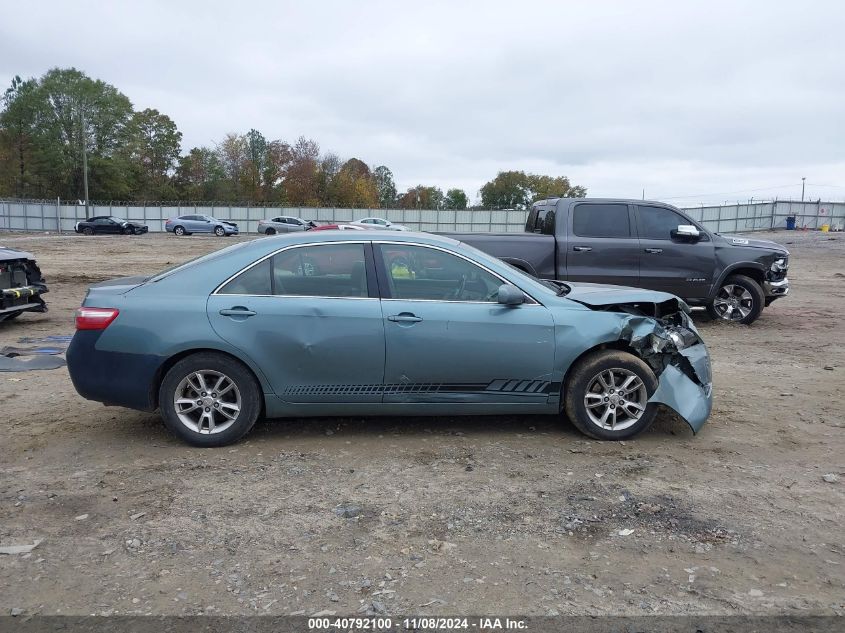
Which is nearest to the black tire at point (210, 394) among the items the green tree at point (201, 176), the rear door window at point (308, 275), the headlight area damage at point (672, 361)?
the rear door window at point (308, 275)

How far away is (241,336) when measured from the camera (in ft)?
16.2

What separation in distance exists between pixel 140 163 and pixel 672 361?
8287 centimetres

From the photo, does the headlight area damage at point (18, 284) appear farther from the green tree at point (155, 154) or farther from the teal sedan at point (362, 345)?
the green tree at point (155, 154)

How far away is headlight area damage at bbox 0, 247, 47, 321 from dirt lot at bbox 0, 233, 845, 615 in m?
4.01

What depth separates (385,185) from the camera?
11494cm

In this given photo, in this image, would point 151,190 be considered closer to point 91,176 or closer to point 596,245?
point 91,176

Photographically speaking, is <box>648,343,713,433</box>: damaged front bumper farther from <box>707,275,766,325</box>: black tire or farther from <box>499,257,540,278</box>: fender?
<box>707,275,766,325</box>: black tire

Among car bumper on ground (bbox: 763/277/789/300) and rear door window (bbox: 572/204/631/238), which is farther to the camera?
car bumper on ground (bbox: 763/277/789/300)

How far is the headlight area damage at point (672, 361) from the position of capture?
516cm

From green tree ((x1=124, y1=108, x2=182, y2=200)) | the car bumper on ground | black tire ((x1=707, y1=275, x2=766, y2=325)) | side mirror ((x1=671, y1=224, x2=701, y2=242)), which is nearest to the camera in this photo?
side mirror ((x1=671, y1=224, x2=701, y2=242))

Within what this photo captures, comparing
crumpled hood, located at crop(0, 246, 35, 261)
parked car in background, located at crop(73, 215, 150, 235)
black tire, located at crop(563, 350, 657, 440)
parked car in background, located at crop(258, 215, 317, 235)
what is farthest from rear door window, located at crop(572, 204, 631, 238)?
parked car in background, located at crop(73, 215, 150, 235)

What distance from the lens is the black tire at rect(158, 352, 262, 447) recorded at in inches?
194

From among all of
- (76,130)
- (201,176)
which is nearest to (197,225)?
(76,130)

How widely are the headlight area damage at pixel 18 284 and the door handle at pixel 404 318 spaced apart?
7107mm
